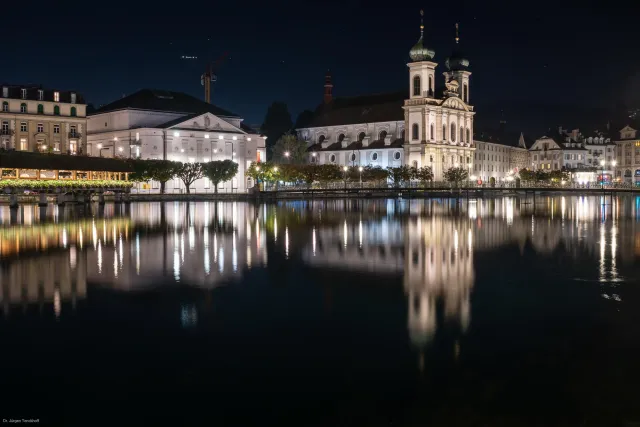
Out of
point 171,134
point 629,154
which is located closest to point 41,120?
point 171,134

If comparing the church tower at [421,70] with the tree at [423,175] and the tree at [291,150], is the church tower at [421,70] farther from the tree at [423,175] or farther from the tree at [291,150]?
the tree at [291,150]

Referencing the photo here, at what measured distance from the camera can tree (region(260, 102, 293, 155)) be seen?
151 m

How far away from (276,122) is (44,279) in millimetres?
137057

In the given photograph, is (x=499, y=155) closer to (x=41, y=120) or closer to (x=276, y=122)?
(x=276, y=122)

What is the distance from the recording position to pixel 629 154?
136 metres

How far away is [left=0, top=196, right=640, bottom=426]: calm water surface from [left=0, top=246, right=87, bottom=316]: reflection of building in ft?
0.23

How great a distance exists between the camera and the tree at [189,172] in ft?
275

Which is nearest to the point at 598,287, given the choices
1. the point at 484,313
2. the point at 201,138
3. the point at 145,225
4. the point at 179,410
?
the point at 484,313

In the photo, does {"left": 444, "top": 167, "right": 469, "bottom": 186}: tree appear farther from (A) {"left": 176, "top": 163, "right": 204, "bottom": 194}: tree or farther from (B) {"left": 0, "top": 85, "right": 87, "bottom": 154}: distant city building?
(B) {"left": 0, "top": 85, "right": 87, "bottom": 154}: distant city building

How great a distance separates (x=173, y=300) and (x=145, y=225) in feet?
69.7

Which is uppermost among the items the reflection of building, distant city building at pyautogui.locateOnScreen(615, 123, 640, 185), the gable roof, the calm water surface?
the gable roof

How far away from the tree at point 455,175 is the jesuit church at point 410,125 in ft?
13.6

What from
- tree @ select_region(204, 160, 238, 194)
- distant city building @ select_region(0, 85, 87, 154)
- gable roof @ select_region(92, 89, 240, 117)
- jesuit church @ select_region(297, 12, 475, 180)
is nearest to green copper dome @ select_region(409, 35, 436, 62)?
jesuit church @ select_region(297, 12, 475, 180)

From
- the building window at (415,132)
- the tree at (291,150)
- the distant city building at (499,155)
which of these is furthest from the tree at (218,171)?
the distant city building at (499,155)
